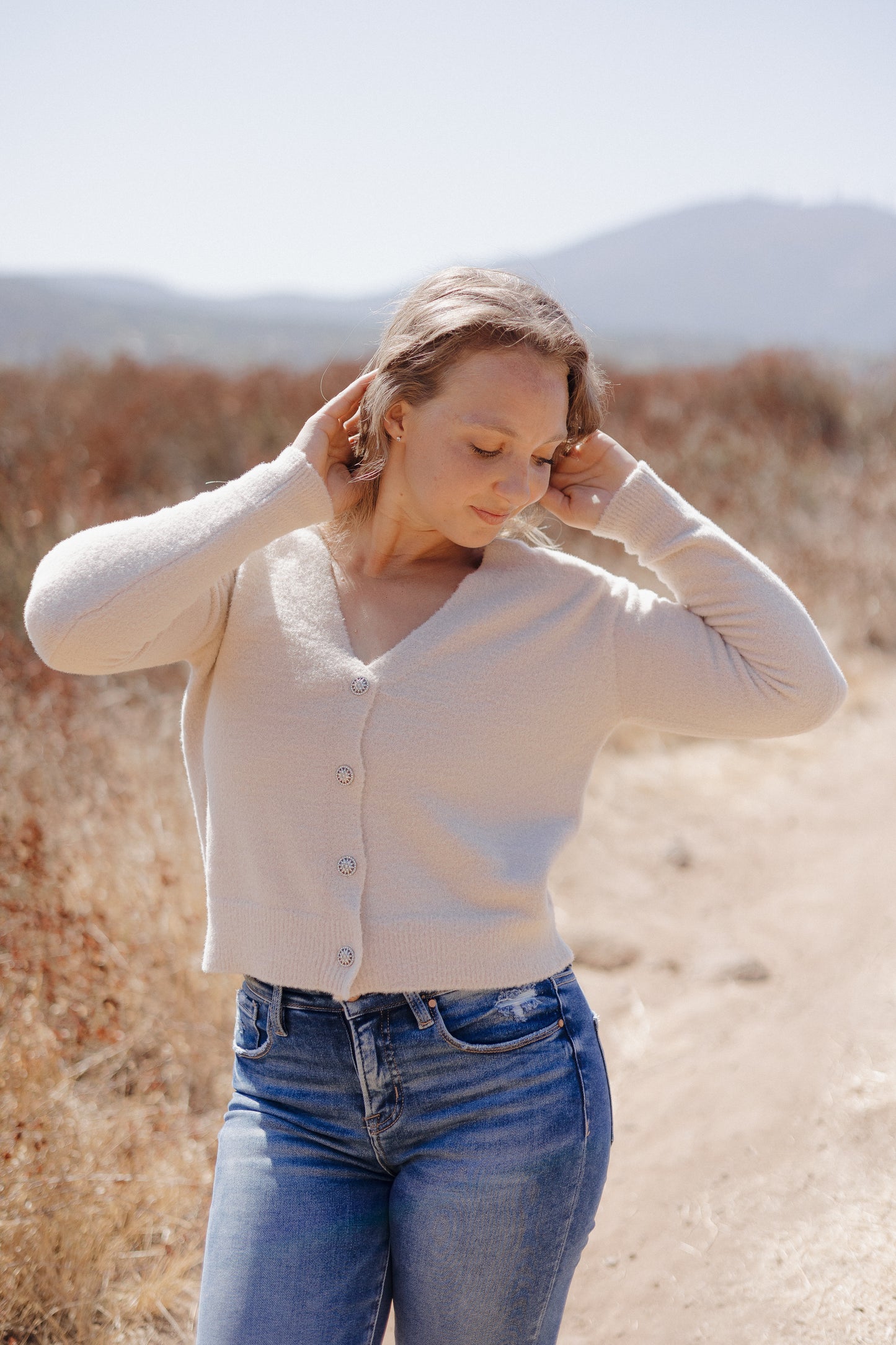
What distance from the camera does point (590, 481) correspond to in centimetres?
174

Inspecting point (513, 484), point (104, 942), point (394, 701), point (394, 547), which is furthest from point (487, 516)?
point (104, 942)

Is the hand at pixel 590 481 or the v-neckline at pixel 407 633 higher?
the hand at pixel 590 481

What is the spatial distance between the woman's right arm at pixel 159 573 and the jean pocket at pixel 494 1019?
615 mm

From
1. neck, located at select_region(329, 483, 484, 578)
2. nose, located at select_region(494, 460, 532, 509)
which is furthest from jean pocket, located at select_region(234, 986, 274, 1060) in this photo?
nose, located at select_region(494, 460, 532, 509)

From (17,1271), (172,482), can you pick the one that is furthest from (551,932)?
(172,482)

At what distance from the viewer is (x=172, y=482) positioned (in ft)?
26.3

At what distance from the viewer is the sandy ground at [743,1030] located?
2.26 meters

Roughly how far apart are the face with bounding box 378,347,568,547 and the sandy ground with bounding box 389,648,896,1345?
67.9 inches

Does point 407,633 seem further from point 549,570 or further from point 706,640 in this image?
point 706,640

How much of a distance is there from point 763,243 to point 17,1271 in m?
173

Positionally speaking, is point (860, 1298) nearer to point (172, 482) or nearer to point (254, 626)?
point (254, 626)

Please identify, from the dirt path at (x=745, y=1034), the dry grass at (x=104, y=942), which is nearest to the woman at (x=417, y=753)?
the dry grass at (x=104, y=942)

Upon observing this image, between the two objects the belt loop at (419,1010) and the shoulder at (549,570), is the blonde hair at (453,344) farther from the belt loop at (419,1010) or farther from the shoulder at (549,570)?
the belt loop at (419,1010)

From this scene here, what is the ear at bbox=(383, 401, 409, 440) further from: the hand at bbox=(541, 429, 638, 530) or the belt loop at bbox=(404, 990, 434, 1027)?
the belt loop at bbox=(404, 990, 434, 1027)
